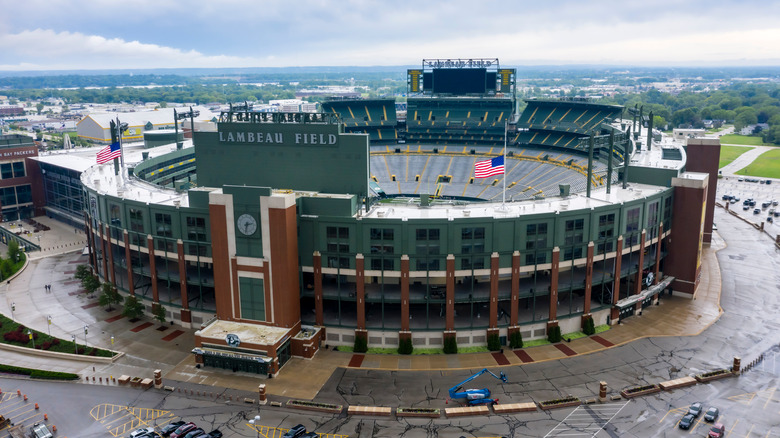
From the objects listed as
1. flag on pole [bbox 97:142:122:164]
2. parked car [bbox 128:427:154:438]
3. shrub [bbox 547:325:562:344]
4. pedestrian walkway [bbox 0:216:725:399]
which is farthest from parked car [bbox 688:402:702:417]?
flag on pole [bbox 97:142:122:164]

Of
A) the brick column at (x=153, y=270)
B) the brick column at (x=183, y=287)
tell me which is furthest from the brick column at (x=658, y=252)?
the brick column at (x=153, y=270)

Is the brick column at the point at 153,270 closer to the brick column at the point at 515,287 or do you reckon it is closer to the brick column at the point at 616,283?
the brick column at the point at 515,287

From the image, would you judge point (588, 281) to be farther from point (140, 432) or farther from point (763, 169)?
point (763, 169)

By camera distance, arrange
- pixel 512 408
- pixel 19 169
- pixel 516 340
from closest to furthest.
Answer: pixel 512 408
pixel 516 340
pixel 19 169

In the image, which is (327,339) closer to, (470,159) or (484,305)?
(484,305)

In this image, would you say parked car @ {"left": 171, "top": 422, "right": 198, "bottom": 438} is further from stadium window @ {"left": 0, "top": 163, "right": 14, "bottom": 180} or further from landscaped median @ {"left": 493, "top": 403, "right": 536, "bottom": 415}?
stadium window @ {"left": 0, "top": 163, "right": 14, "bottom": 180}

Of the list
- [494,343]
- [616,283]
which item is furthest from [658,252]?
[494,343]

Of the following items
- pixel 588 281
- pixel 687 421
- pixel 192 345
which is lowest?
pixel 192 345
